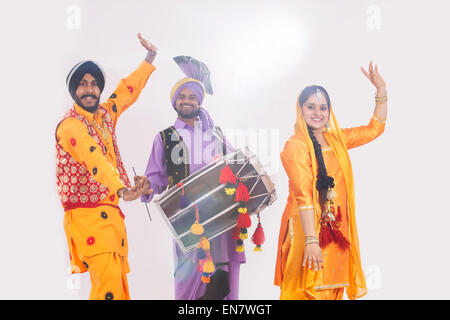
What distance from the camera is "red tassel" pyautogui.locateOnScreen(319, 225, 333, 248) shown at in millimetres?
3348

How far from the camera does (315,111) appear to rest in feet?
11.4

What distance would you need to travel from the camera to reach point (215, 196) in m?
3.36

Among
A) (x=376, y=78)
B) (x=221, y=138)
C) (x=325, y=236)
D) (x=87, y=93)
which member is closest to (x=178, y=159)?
(x=221, y=138)

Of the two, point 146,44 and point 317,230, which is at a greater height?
point 146,44

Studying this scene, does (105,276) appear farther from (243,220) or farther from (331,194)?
(331,194)

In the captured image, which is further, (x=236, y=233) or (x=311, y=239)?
(x=236, y=233)

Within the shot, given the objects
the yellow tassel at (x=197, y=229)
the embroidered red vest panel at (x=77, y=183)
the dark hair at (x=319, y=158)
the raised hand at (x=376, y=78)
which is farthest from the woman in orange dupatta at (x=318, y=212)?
the embroidered red vest panel at (x=77, y=183)

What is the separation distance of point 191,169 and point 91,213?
2.39ft

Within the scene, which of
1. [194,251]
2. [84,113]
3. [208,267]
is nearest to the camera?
[84,113]

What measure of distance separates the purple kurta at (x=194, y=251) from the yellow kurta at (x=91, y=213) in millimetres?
313

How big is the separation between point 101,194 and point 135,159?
59cm

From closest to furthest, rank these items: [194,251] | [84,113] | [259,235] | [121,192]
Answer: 1. [121,192]
2. [84,113]
3. [194,251]
4. [259,235]
